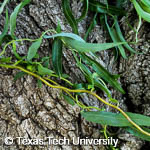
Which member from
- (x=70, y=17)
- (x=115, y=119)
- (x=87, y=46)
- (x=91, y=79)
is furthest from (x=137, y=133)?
(x=70, y=17)

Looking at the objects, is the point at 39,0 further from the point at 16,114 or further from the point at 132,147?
the point at 132,147

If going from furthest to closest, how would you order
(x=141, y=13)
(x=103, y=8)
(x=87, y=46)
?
(x=103, y=8)
(x=141, y=13)
(x=87, y=46)

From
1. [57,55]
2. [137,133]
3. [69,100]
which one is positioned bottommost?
[137,133]

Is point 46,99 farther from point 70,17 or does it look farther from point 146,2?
point 146,2

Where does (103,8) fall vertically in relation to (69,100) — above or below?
above

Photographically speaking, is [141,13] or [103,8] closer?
[141,13]

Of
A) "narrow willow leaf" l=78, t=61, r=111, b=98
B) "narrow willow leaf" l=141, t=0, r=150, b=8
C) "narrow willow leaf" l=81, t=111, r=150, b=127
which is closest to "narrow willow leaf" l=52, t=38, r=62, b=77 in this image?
"narrow willow leaf" l=78, t=61, r=111, b=98

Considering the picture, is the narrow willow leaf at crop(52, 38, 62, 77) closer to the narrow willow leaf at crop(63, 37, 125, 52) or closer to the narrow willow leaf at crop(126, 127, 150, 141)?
the narrow willow leaf at crop(63, 37, 125, 52)
